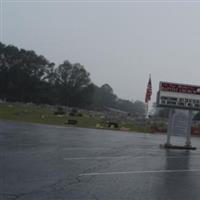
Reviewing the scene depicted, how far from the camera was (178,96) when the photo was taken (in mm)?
23188

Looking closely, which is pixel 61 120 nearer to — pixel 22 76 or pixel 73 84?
pixel 22 76

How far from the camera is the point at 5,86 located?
412 ft

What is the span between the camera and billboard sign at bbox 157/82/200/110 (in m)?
23.0

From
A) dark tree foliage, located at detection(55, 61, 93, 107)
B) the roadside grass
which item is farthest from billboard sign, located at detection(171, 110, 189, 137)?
dark tree foliage, located at detection(55, 61, 93, 107)

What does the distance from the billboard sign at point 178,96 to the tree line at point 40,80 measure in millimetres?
103763

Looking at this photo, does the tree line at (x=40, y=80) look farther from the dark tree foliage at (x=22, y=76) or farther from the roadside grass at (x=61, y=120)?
the roadside grass at (x=61, y=120)

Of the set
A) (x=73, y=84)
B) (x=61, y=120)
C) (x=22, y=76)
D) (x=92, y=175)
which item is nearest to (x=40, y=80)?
(x=22, y=76)

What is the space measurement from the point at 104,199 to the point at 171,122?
1496 centimetres

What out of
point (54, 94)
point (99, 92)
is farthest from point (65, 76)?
point (99, 92)

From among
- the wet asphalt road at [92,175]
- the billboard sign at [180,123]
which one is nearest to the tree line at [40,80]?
the billboard sign at [180,123]

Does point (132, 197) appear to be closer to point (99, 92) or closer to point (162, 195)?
point (162, 195)

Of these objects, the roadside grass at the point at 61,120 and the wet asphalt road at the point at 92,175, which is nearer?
the wet asphalt road at the point at 92,175

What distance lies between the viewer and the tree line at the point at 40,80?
12650 cm

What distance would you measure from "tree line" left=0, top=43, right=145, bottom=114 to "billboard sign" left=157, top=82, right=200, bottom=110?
10376cm
